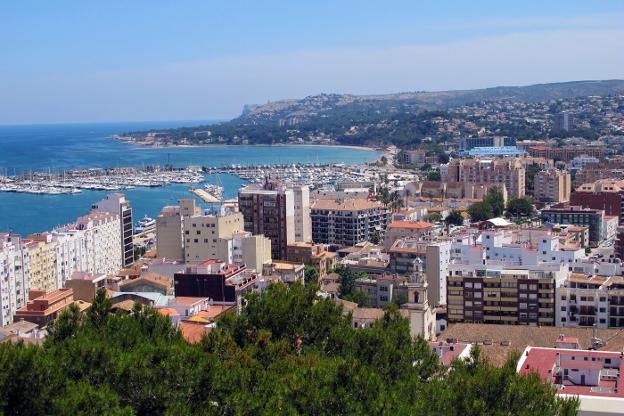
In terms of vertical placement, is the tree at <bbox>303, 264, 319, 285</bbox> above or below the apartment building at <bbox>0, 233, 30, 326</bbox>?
below

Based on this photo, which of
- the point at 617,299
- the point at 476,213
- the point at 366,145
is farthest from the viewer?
the point at 366,145

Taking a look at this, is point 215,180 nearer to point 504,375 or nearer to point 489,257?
point 489,257

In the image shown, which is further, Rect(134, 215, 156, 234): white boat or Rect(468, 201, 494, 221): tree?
Rect(134, 215, 156, 234): white boat

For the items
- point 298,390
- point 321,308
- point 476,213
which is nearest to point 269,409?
point 298,390

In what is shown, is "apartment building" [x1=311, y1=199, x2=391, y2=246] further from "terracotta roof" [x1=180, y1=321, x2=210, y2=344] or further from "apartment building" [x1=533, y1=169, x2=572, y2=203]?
"terracotta roof" [x1=180, y1=321, x2=210, y2=344]

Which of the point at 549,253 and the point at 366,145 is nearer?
the point at 549,253

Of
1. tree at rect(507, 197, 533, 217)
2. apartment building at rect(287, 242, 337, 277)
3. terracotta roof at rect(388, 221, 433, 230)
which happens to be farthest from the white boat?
tree at rect(507, 197, 533, 217)

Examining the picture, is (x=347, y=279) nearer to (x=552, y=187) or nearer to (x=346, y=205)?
(x=346, y=205)
